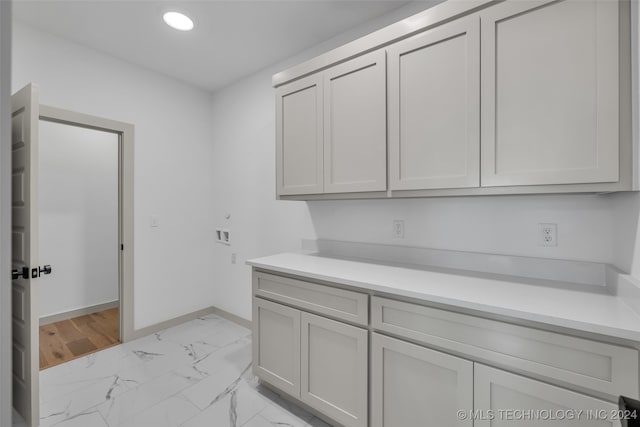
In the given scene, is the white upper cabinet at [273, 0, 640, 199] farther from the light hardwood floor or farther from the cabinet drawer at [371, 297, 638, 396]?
the light hardwood floor

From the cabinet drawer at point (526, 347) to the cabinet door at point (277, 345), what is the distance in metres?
0.68

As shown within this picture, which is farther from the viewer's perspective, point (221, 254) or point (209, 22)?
point (221, 254)

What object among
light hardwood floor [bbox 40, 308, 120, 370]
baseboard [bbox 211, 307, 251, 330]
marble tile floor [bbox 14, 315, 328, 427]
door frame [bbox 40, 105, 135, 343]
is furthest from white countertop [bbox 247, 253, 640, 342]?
light hardwood floor [bbox 40, 308, 120, 370]

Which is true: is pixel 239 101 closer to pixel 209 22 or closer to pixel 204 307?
pixel 209 22

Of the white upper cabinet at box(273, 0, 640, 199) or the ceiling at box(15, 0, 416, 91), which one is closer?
the white upper cabinet at box(273, 0, 640, 199)

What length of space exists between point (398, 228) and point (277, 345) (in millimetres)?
1114

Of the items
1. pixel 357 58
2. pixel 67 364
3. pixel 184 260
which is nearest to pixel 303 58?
pixel 357 58

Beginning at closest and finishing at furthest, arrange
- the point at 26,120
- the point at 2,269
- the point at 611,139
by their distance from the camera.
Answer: the point at 2,269, the point at 611,139, the point at 26,120

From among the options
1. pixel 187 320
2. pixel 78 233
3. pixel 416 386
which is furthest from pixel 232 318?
pixel 416 386

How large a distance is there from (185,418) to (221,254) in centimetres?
179

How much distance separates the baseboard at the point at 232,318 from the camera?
303cm

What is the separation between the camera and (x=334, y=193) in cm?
193

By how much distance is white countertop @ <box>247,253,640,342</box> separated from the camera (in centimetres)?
97

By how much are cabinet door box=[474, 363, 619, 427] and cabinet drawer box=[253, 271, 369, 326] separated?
55 centimetres
